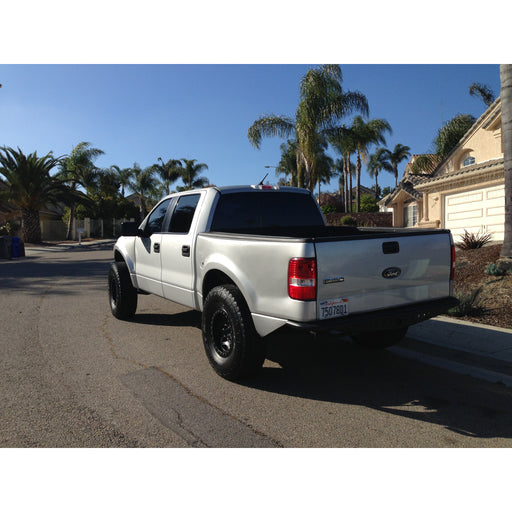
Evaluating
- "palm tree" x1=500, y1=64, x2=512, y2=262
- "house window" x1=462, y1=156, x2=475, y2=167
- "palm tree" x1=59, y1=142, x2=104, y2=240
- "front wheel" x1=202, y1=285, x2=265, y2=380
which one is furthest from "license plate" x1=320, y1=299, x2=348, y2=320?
"palm tree" x1=59, y1=142, x2=104, y2=240

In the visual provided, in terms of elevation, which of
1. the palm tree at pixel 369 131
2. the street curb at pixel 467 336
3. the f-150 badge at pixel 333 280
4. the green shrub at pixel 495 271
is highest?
the palm tree at pixel 369 131

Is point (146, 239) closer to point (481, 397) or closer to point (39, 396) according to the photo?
point (39, 396)

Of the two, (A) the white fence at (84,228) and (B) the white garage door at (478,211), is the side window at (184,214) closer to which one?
(B) the white garage door at (478,211)

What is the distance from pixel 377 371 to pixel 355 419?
1.19m

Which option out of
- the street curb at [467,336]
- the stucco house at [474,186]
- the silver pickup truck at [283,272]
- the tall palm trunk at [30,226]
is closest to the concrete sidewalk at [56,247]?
the tall palm trunk at [30,226]

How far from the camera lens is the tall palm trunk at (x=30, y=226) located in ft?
110

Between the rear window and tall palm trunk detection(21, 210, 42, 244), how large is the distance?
3305 cm

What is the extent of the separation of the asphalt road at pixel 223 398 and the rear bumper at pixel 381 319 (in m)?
0.67

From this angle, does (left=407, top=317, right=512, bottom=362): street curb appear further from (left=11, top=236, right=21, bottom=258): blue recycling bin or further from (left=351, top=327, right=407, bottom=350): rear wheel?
(left=11, top=236, right=21, bottom=258): blue recycling bin

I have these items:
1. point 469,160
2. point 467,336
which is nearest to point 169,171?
point 469,160

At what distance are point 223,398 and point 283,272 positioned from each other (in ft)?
4.10

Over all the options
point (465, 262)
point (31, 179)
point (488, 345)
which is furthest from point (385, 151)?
point (488, 345)

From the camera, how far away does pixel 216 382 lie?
13.8 ft

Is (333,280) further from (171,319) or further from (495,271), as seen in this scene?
(495,271)
